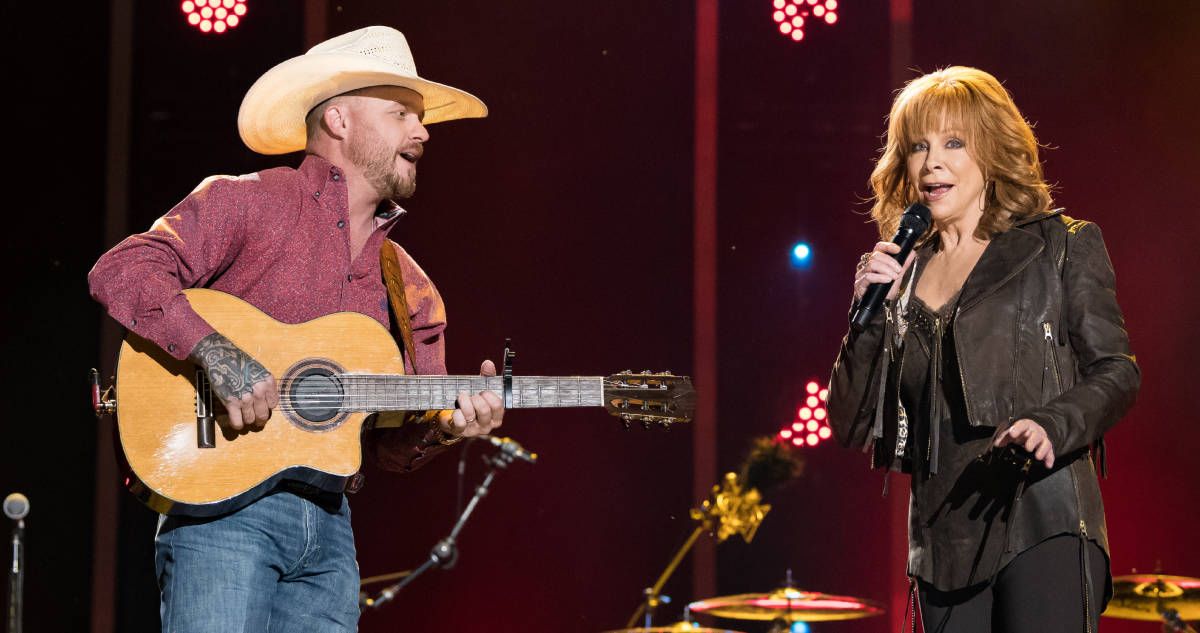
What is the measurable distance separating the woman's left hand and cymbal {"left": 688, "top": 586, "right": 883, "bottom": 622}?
8.58ft

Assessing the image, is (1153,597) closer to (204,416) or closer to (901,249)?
(901,249)

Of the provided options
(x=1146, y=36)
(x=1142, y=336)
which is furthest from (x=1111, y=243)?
(x=1146, y=36)

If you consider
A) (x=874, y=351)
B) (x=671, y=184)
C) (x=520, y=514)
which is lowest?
(x=520, y=514)

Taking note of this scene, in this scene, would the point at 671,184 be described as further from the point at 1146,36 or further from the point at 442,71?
the point at 1146,36

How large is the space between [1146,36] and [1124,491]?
6.78 ft

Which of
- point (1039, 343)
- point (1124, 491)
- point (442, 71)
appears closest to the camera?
point (1039, 343)

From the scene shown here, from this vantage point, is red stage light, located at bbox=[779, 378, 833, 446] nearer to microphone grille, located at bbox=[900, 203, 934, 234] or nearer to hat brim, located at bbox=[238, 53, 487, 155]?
hat brim, located at bbox=[238, 53, 487, 155]

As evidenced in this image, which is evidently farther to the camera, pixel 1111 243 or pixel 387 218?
pixel 1111 243

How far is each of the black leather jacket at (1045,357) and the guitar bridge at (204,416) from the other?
4.99 feet

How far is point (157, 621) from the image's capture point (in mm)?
5605

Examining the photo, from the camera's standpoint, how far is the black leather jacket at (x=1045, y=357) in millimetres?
2658

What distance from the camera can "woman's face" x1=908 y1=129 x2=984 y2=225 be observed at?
300 cm

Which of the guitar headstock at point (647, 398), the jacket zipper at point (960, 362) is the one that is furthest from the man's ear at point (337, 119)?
the jacket zipper at point (960, 362)

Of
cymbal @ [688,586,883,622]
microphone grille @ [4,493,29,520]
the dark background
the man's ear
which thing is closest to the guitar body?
the man's ear
